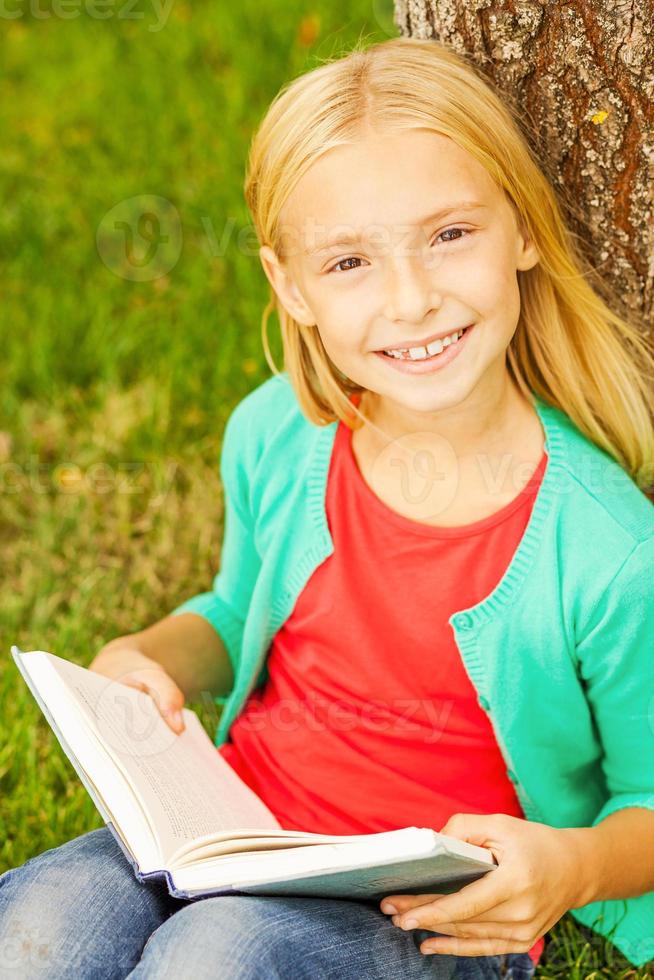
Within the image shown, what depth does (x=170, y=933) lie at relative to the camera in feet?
4.47

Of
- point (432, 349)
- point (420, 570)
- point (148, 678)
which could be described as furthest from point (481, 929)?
point (432, 349)

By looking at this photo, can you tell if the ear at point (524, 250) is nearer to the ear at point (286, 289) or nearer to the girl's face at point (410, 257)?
the girl's face at point (410, 257)

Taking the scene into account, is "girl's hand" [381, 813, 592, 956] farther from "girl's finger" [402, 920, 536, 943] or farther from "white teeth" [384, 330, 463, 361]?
"white teeth" [384, 330, 463, 361]

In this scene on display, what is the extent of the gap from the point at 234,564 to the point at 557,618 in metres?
0.59

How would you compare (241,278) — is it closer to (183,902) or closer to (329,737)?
(329,737)

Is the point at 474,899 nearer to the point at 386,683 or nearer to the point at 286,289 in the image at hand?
the point at 386,683

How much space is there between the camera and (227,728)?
6.31ft

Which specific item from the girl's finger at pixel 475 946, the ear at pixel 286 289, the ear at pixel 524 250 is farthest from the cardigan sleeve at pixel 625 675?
the ear at pixel 286 289

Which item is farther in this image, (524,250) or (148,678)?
(148,678)

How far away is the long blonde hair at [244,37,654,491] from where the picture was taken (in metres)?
1.45

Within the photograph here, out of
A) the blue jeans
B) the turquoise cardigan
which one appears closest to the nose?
the turquoise cardigan

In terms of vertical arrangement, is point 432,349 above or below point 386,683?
above

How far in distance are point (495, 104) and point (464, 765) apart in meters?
0.91

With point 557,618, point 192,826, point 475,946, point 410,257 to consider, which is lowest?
point 475,946
